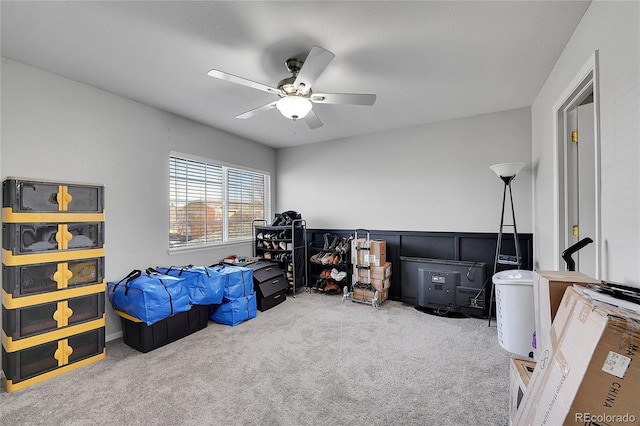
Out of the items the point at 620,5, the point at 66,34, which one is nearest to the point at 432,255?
the point at 620,5

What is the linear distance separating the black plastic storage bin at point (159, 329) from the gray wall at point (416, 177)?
266 centimetres

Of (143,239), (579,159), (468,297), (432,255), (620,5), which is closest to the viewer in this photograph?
(620,5)

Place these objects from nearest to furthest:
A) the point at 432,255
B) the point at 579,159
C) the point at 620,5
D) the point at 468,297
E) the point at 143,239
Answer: the point at 620,5 < the point at 579,159 < the point at 143,239 < the point at 468,297 < the point at 432,255

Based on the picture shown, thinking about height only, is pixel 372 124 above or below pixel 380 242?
above

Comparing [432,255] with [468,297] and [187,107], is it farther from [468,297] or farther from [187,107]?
[187,107]

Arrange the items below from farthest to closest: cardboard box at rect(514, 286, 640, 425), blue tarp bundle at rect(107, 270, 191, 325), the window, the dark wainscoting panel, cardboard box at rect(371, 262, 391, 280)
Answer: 1. cardboard box at rect(371, 262, 391, 280)
2. the window
3. the dark wainscoting panel
4. blue tarp bundle at rect(107, 270, 191, 325)
5. cardboard box at rect(514, 286, 640, 425)

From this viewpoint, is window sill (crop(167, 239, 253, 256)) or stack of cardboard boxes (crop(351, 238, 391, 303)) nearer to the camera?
window sill (crop(167, 239, 253, 256))

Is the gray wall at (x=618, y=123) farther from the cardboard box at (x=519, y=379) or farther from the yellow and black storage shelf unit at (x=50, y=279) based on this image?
the yellow and black storage shelf unit at (x=50, y=279)

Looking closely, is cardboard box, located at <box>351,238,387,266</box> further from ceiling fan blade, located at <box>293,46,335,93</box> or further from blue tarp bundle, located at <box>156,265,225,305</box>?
ceiling fan blade, located at <box>293,46,335,93</box>

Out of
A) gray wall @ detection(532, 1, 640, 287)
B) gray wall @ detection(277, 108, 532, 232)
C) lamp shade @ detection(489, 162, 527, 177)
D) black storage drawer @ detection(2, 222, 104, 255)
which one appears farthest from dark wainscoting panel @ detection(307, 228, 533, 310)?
black storage drawer @ detection(2, 222, 104, 255)

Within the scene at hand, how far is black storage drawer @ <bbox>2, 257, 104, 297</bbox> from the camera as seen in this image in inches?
84.7

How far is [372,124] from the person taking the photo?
162 inches

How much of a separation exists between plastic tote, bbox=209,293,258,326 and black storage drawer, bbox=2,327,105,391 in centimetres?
113

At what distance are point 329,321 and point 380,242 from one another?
1396mm
